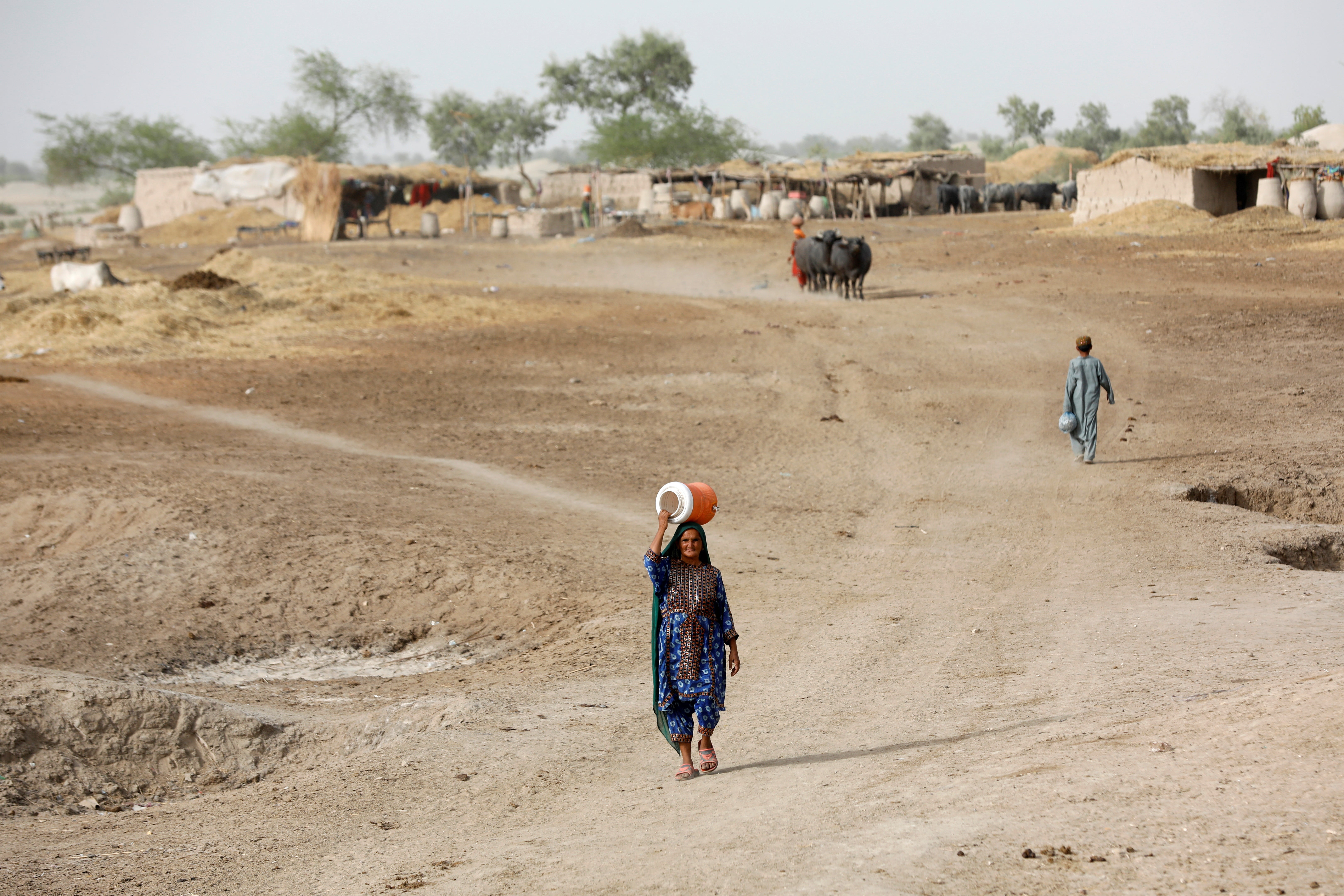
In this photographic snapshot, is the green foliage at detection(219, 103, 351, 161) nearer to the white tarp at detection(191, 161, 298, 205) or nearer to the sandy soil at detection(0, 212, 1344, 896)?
the white tarp at detection(191, 161, 298, 205)

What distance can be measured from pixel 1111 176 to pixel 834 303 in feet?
48.8

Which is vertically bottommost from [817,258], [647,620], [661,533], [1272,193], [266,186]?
[647,620]

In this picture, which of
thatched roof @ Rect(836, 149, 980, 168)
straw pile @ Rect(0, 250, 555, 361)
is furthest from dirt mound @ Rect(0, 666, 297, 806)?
thatched roof @ Rect(836, 149, 980, 168)

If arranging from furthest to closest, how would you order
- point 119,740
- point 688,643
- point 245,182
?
point 245,182, point 119,740, point 688,643

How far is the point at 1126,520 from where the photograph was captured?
9430 millimetres

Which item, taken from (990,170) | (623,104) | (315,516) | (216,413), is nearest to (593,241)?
(216,413)

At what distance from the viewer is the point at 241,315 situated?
2227 centimetres

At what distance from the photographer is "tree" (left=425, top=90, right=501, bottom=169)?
3219 inches

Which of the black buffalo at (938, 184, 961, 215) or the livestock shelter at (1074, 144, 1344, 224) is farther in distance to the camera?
the black buffalo at (938, 184, 961, 215)

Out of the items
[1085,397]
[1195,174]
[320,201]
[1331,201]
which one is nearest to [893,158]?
[1195,174]

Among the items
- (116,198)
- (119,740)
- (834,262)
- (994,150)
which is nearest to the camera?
(119,740)

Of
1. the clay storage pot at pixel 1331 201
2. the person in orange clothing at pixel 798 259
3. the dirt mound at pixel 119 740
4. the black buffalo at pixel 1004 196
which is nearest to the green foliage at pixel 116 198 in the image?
the black buffalo at pixel 1004 196

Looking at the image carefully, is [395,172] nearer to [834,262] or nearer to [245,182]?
[245,182]

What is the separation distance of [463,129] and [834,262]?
221ft
